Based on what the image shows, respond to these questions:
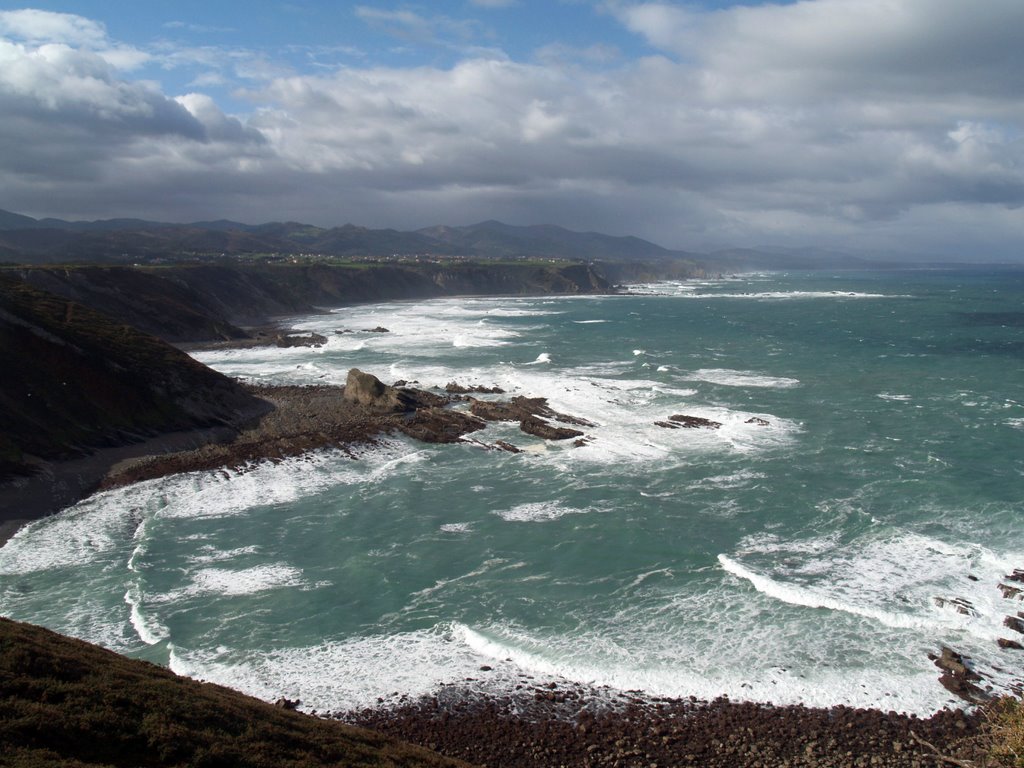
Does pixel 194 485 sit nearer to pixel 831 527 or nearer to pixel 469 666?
pixel 469 666

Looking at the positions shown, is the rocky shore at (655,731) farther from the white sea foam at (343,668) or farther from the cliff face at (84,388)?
the cliff face at (84,388)

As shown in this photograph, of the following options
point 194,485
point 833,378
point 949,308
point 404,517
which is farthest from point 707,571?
point 949,308

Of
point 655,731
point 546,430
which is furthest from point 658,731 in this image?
point 546,430

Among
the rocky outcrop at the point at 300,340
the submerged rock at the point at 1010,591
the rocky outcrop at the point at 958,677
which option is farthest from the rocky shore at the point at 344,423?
the rocky outcrop at the point at 300,340

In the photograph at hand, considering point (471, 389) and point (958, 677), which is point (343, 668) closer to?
point (958, 677)

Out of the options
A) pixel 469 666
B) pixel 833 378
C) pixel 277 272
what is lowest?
pixel 469 666
